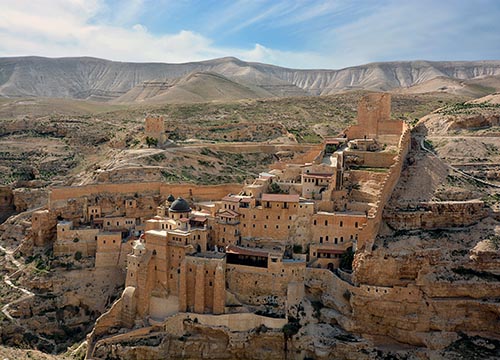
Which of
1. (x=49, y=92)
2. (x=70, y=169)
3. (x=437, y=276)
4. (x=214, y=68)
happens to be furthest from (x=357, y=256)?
(x=214, y=68)

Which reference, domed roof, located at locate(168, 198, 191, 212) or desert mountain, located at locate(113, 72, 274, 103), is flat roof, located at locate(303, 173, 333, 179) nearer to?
domed roof, located at locate(168, 198, 191, 212)

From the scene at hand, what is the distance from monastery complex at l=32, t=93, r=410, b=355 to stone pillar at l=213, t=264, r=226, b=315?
0.21 feet

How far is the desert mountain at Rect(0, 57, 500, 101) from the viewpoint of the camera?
162m

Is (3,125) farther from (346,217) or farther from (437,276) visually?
(437,276)

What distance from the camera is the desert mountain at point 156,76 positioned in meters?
162

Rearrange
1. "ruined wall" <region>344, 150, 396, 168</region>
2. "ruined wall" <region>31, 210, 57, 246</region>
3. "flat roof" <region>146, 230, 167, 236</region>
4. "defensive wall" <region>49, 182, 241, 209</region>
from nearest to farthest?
"flat roof" <region>146, 230, 167, 236</region> < "ruined wall" <region>344, 150, 396, 168</region> < "ruined wall" <region>31, 210, 57, 246</region> < "defensive wall" <region>49, 182, 241, 209</region>

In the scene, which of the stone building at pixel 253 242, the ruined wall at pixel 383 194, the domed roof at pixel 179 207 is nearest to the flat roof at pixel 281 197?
the stone building at pixel 253 242

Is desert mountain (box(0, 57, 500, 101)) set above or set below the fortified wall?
above

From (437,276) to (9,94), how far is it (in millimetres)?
147310

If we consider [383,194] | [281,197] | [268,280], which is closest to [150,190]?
[281,197]

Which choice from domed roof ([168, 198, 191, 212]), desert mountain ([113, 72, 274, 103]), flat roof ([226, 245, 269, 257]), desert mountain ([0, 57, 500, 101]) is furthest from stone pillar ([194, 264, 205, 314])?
desert mountain ([0, 57, 500, 101])

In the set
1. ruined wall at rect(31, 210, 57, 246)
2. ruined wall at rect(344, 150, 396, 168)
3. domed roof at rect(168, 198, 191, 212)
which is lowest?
ruined wall at rect(31, 210, 57, 246)

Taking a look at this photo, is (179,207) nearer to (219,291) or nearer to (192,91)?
(219,291)

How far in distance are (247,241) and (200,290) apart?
462 cm
